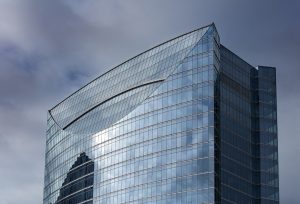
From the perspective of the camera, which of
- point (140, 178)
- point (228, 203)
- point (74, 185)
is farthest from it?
point (74, 185)

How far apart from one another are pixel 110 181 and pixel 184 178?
24123 mm

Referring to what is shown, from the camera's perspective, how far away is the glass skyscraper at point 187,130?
16325 cm

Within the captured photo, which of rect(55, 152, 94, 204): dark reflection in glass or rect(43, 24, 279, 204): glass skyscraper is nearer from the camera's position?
rect(43, 24, 279, 204): glass skyscraper

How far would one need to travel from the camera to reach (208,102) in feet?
538

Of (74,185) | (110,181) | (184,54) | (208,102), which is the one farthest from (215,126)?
(74,185)

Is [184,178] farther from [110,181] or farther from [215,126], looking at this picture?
[110,181]

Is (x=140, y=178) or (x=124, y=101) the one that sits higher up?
(x=124, y=101)

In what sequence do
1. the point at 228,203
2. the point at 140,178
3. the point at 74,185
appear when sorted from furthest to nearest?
the point at 74,185, the point at 140,178, the point at 228,203

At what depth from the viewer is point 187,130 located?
166m

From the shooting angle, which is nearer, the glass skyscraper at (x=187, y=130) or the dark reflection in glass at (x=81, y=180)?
the glass skyscraper at (x=187, y=130)

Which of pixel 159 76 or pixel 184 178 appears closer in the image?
pixel 184 178

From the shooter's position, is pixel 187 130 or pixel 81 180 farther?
pixel 81 180

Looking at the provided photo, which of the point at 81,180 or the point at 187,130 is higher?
the point at 187,130

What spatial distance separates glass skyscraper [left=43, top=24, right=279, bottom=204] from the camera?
536 feet
